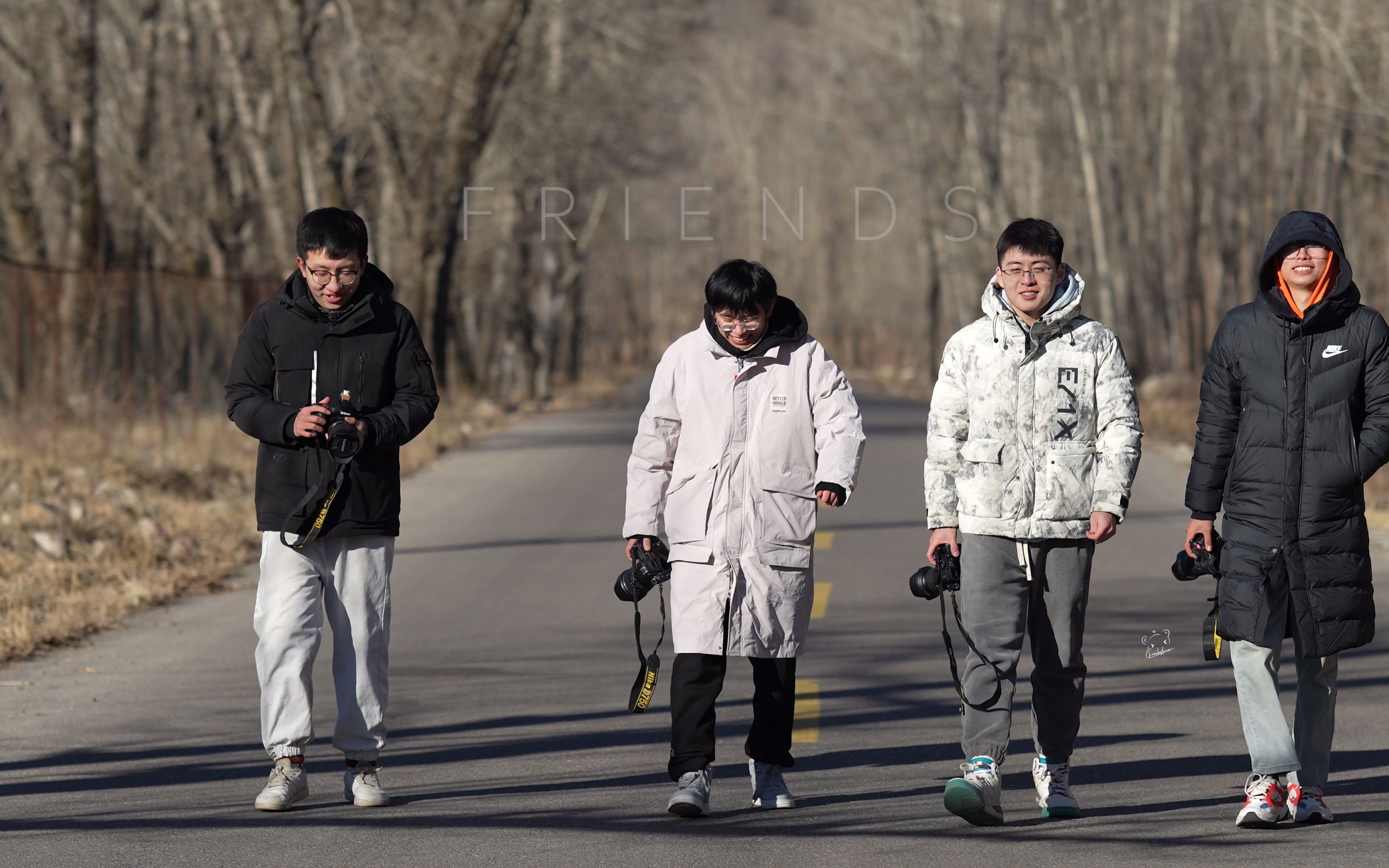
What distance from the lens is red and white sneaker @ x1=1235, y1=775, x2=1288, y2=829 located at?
6320 millimetres

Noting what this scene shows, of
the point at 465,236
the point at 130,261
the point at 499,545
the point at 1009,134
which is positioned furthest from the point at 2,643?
the point at 1009,134

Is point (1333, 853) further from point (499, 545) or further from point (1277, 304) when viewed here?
point (499, 545)

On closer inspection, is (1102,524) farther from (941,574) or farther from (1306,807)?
(1306,807)

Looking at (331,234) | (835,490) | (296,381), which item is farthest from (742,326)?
(296,381)

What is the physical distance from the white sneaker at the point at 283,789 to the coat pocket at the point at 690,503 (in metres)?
1.45

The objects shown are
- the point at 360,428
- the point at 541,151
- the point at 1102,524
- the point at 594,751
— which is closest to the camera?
the point at 1102,524

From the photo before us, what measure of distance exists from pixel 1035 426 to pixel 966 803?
1.21 meters

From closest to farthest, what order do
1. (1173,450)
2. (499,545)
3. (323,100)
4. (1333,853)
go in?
(1333,853) → (499,545) → (1173,450) → (323,100)

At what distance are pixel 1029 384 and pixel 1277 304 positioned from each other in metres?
0.80

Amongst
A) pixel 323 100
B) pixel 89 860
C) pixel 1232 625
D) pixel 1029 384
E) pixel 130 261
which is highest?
pixel 323 100

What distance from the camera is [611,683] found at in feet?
31.4

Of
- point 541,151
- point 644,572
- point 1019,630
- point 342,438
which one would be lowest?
point 1019,630

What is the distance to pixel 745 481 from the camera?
6672 mm

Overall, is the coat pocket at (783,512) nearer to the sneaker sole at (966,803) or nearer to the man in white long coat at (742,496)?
the man in white long coat at (742,496)
